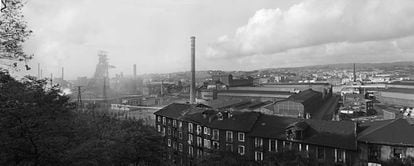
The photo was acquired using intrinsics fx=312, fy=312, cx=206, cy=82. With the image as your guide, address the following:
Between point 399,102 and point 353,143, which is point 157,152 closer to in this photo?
point 353,143

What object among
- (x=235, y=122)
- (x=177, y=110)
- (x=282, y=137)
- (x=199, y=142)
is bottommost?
(x=199, y=142)

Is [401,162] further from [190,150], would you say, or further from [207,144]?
[190,150]

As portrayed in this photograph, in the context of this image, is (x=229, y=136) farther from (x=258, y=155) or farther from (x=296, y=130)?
(x=296, y=130)

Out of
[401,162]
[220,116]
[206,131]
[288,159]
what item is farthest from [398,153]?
[206,131]

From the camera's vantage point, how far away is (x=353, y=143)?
25.0 m

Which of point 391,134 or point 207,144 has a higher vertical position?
point 391,134

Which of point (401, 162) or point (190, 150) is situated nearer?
point (401, 162)

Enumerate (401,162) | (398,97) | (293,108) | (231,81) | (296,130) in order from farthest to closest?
1. (231,81)
2. (398,97)
3. (293,108)
4. (296,130)
5. (401,162)

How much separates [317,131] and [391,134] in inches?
229

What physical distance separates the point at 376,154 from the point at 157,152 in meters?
17.7

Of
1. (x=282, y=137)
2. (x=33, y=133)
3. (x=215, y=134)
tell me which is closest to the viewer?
(x=33, y=133)

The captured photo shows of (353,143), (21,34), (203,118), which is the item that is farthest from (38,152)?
(203,118)

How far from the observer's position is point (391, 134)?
24.4 metres

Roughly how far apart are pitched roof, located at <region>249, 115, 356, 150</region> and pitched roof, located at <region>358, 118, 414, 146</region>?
1.08 metres
